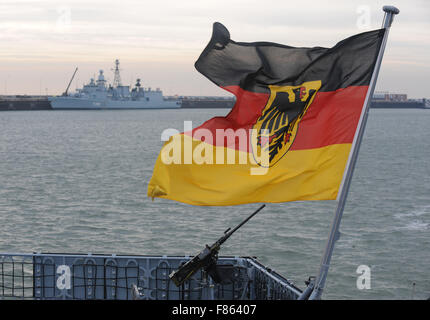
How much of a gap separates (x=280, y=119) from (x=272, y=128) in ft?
0.53

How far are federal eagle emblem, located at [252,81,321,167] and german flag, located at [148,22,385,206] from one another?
0.04 feet

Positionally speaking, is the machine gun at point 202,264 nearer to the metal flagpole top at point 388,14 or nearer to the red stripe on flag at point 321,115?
the red stripe on flag at point 321,115

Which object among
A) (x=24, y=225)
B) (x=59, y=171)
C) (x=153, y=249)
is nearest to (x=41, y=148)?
(x=59, y=171)

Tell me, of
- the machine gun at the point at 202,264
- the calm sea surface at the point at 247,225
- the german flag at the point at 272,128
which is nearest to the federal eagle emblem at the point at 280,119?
the german flag at the point at 272,128

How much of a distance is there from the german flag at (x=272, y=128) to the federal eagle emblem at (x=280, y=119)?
0.04 feet

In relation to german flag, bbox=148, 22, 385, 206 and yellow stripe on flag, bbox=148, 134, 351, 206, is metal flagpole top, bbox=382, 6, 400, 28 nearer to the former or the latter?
german flag, bbox=148, 22, 385, 206

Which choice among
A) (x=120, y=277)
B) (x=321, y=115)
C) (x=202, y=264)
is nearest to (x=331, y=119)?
(x=321, y=115)

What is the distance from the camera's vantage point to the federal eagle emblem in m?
8.29

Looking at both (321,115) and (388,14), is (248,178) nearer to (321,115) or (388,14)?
(321,115)

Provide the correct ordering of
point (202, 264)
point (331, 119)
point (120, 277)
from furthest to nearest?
point (120, 277) → point (202, 264) → point (331, 119)

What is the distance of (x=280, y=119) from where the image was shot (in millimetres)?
8461

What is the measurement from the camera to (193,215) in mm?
33781
